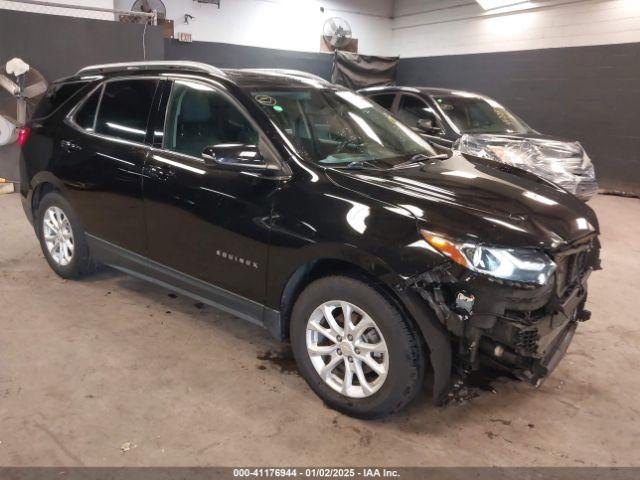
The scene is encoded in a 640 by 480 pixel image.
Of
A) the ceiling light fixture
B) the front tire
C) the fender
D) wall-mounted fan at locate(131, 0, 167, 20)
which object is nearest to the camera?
the front tire

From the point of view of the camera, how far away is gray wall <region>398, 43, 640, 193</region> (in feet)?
28.7

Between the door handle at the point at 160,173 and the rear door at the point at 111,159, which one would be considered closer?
the door handle at the point at 160,173

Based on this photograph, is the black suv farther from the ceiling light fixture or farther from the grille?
the ceiling light fixture

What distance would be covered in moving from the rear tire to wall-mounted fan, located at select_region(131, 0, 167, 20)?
23.2 ft

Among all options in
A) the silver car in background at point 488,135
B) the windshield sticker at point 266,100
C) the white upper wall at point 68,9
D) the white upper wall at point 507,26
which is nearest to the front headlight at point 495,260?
the windshield sticker at point 266,100

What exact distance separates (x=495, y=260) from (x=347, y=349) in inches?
31.0

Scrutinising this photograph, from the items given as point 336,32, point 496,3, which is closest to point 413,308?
point 496,3

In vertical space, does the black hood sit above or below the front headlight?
above

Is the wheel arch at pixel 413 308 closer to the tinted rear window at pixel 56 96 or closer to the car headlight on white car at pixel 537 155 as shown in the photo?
the tinted rear window at pixel 56 96

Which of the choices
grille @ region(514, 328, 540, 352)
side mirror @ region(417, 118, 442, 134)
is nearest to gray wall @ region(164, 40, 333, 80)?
side mirror @ region(417, 118, 442, 134)

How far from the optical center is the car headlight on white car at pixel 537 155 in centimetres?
601

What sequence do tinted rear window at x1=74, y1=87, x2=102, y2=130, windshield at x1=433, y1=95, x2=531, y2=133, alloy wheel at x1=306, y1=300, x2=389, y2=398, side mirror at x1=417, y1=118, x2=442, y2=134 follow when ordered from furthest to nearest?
windshield at x1=433, y1=95, x2=531, y2=133 < side mirror at x1=417, y1=118, x2=442, y2=134 < tinted rear window at x1=74, y1=87, x2=102, y2=130 < alloy wheel at x1=306, y1=300, x2=389, y2=398

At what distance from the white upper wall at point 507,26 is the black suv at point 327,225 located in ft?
24.2

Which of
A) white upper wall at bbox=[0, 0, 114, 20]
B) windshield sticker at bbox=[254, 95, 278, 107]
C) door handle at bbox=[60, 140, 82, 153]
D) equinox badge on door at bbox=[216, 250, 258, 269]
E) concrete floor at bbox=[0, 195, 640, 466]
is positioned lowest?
concrete floor at bbox=[0, 195, 640, 466]
